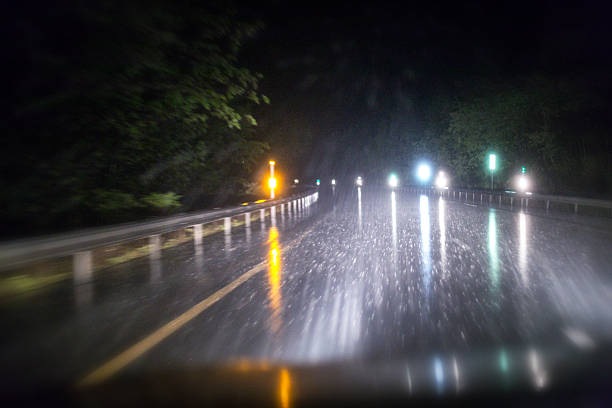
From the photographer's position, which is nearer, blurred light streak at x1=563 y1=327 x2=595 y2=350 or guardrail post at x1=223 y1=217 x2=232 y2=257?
blurred light streak at x1=563 y1=327 x2=595 y2=350

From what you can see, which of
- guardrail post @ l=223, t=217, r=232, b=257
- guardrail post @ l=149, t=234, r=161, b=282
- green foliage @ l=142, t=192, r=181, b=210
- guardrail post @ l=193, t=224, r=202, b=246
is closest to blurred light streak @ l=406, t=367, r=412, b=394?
guardrail post @ l=149, t=234, r=161, b=282

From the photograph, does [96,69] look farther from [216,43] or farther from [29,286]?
[29,286]

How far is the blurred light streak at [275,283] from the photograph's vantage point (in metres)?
5.70

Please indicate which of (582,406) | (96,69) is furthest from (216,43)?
(582,406)

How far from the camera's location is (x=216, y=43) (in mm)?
12797

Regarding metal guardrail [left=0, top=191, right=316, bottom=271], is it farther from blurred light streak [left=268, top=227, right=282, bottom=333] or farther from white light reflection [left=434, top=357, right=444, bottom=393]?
white light reflection [left=434, top=357, right=444, bottom=393]

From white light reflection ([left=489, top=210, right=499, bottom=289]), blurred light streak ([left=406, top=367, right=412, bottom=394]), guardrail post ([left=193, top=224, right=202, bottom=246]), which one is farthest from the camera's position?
guardrail post ([left=193, top=224, right=202, bottom=246])

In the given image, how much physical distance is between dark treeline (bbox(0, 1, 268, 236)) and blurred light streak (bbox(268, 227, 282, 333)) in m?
3.90

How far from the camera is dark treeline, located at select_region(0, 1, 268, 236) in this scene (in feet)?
34.3

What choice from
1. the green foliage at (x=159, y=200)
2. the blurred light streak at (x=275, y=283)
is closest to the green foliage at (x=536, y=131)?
the green foliage at (x=159, y=200)

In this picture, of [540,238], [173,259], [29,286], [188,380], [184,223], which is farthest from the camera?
[184,223]

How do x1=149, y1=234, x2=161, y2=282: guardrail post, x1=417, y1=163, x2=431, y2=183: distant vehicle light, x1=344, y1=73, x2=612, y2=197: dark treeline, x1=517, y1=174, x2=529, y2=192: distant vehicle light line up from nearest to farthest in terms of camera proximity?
x1=149, y1=234, x2=161, y2=282: guardrail post → x1=344, y1=73, x2=612, y2=197: dark treeline → x1=517, y1=174, x2=529, y2=192: distant vehicle light → x1=417, y1=163, x2=431, y2=183: distant vehicle light

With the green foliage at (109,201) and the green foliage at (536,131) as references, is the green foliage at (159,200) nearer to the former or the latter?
the green foliage at (109,201)

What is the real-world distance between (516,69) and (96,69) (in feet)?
135
